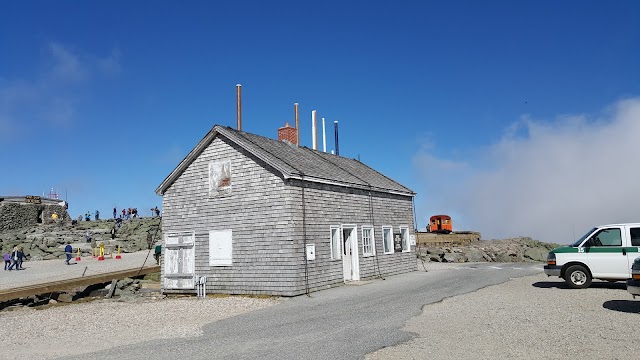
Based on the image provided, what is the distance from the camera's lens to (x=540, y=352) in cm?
764

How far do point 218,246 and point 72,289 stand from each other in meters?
6.77

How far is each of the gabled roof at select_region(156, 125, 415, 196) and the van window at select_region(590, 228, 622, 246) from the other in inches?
359

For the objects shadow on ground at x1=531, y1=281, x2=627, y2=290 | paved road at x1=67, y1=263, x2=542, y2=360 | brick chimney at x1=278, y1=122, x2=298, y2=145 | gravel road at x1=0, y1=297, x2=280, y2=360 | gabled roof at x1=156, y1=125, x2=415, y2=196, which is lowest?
gravel road at x1=0, y1=297, x2=280, y2=360

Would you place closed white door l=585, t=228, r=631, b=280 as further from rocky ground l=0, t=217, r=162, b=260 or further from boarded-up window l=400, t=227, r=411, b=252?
rocky ground l=0, t=217, r=162, b=260

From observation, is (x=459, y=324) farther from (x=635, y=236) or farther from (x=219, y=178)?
(x=219, y=178)

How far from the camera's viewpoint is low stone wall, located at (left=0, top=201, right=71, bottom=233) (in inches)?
1989

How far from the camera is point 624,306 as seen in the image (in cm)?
1153

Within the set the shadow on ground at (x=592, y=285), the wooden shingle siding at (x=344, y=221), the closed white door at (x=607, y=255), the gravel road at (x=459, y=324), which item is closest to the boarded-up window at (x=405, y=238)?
the wooden shingle siding at (x=344, y=221)

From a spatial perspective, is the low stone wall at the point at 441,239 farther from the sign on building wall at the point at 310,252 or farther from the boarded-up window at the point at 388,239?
the sign on building wall at the point at 310,252

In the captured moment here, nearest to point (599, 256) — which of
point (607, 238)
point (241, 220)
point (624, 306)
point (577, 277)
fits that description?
point (607, 238)

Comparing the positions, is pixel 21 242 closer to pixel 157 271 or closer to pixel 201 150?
pixel 157 271

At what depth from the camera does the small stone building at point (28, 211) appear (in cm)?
5072

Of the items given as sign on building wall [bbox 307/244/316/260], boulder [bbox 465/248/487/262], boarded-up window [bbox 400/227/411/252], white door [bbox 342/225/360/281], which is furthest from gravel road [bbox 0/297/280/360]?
boulder [bbox 465/248/487/262]

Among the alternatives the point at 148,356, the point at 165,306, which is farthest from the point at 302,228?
the point at 148,356
